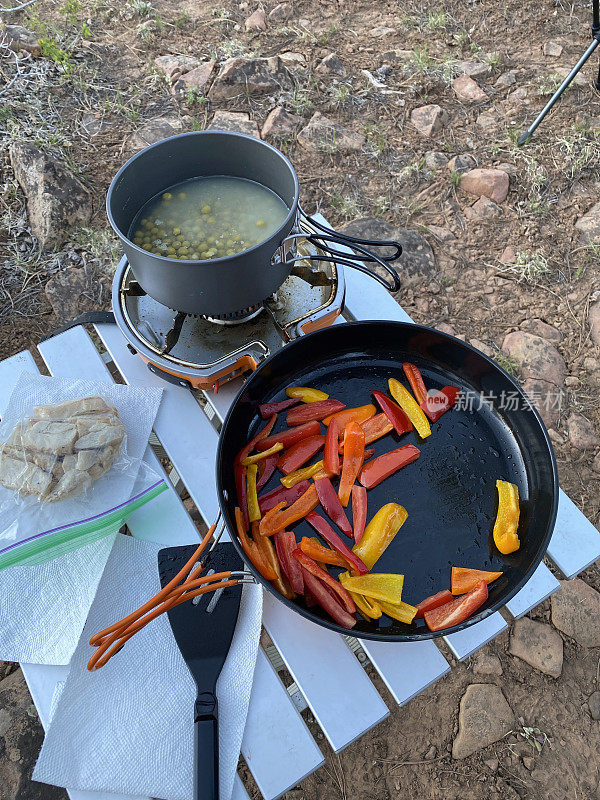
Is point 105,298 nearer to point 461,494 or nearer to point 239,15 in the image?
point 461,494

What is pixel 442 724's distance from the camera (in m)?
2.15

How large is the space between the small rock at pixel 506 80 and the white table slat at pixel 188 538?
3.33m

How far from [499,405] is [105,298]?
2.16 m

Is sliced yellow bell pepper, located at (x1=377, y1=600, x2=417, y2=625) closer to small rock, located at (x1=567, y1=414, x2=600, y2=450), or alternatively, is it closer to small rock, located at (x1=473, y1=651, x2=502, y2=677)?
small rock, located at (x1=473, y1=651, x2=502, y2=677)

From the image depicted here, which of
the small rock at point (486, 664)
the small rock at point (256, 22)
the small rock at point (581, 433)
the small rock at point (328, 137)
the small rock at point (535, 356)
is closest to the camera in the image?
the small rock at point (486, 664)

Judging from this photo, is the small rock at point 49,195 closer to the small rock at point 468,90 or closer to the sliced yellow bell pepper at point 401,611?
the small rock at point 468,90

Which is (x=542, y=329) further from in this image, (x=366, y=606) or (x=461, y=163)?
(x=366, y=606)

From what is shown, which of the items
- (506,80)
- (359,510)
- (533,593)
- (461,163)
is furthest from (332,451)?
(506,80)

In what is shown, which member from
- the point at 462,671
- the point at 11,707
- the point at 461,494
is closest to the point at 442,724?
the point at 462,671

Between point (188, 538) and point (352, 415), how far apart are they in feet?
1.99

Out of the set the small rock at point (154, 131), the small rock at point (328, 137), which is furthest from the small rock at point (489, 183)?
the small rock at point (154, 131)

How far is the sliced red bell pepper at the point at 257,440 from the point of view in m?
1.61

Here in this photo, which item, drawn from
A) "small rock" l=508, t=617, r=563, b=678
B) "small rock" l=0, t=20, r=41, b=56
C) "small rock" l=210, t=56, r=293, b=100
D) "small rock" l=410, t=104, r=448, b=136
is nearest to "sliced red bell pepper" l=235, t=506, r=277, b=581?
"small rock" l=508, t=617, r=563, b=678

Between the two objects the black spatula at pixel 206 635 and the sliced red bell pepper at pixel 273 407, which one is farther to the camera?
the sliced red bell pepper at pixel 273 407
